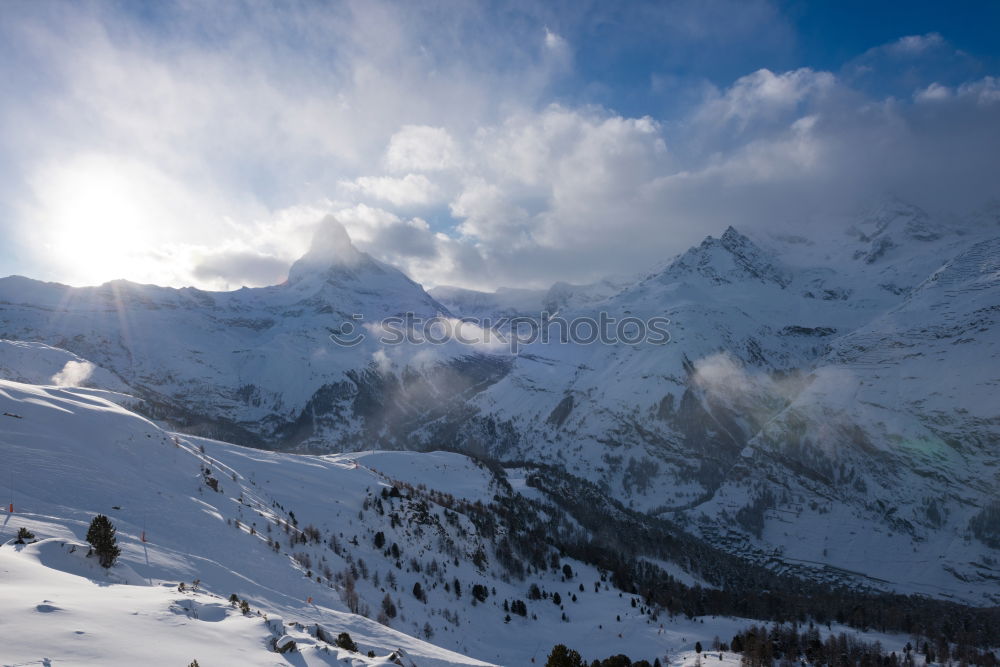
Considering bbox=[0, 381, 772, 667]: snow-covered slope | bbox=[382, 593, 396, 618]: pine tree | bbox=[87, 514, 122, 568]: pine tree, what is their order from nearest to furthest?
bbox=[0, 381, 772, 667]: snow-covered slope < bbox=[87, 514, 122, 568]: pine tree < bbox=[382, 593, 396, 618]: pine tree

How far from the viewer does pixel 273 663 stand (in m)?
13.2

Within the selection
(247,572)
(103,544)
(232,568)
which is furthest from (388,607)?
(103,544)

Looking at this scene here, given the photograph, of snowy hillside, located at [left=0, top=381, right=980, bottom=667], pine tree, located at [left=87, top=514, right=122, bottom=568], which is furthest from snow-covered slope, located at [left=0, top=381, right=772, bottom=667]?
pine tree, located at [left=87, top=514, right=122, bottom=568]

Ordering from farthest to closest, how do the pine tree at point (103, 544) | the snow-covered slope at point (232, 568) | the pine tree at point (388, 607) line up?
the pine tree at point (388, 607), the pine tree at point (103, 544), the snow-covered slope at point (232, 568)

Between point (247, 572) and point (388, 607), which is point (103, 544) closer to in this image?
point (247, 572)

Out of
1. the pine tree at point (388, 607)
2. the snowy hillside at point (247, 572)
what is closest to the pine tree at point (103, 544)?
the snowy hillside at point (247, 572)

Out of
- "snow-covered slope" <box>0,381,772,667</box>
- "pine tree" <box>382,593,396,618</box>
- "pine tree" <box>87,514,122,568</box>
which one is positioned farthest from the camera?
"pine tree" <box>382,593,396,618</box>

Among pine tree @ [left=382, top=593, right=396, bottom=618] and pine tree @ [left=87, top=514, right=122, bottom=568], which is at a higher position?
pine tree @ [left=87, top=514, right=122, bottom=568]

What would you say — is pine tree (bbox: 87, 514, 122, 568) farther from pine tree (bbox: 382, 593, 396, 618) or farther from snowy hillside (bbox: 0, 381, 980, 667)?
pine tree (bbox: 382, 593, 396, 618)

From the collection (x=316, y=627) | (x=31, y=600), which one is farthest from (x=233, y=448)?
(x=31, y=600)

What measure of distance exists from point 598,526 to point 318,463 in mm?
117693

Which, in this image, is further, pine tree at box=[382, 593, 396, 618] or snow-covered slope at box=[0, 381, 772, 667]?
pine tree at box=[382, 593, 396, 618]

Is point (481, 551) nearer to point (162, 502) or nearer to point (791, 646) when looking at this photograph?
point (791, 646)

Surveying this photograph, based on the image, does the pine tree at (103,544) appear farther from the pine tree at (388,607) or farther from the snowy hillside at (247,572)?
the pine tree at (388,607)
